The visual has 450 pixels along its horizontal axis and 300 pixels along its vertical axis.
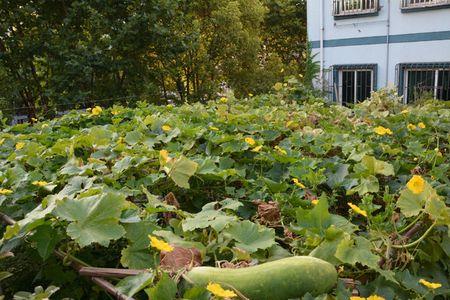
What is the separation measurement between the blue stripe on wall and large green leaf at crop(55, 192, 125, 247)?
10.1 meters

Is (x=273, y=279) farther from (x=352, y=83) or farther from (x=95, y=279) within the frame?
(x=352, y=83)

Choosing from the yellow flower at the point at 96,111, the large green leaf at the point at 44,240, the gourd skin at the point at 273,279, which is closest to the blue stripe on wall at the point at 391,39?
the yellow flower at the point at 96,111

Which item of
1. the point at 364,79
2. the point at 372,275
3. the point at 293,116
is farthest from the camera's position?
the point at 364,79

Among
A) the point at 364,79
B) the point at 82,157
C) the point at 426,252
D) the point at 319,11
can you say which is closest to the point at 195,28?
the point at 319,11

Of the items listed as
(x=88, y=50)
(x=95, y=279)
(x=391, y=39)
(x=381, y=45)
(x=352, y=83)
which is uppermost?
(x=88, y=50)

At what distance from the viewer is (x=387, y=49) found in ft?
35.2

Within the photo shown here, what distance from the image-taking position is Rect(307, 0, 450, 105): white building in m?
9.94

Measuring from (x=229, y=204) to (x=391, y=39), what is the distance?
10.3 meters

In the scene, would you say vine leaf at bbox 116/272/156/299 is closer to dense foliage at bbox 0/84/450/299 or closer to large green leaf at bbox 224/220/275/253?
dense foliage at bbox 0/84/450/299

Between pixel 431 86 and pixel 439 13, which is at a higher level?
pixel 439 13

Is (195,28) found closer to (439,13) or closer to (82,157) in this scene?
(439,13)

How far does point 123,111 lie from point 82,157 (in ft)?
4.69

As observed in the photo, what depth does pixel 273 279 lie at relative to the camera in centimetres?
102

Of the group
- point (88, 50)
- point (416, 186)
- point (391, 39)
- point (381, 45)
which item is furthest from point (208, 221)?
point (381, 45)
